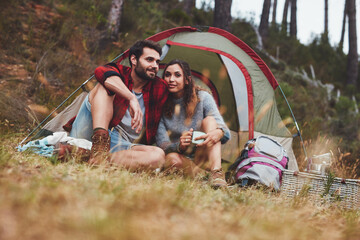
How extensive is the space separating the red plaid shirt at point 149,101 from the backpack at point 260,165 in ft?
3.27

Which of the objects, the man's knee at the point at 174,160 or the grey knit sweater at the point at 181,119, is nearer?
the man's knee at the point at 174,160

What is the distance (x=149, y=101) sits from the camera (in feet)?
10.2

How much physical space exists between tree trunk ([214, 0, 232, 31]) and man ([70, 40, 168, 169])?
2988 mm

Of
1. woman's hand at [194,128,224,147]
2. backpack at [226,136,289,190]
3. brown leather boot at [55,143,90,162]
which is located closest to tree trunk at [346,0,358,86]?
backpack at [226,136,289,190]

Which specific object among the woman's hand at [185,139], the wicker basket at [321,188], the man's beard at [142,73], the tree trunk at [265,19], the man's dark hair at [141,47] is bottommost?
the wicker basket at [321,188]

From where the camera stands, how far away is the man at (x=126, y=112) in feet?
8.20

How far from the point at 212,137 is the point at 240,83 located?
1.45m

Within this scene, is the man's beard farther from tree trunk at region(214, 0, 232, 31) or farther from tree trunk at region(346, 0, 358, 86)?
tree trunk at region(346, 0, 358, 86)

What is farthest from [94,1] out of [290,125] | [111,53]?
[290,125]

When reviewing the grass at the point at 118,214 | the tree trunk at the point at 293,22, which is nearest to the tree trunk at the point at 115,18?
the grass at the point at 118,214

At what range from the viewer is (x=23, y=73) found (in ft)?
14.4

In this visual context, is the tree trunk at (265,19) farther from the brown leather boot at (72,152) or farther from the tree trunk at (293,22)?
the brown leather boot at (72,152)

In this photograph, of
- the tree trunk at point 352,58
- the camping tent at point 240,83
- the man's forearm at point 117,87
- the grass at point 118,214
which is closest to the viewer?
the grass at point 118,214

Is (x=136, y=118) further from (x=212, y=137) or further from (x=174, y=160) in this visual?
(x=212, y=137)
